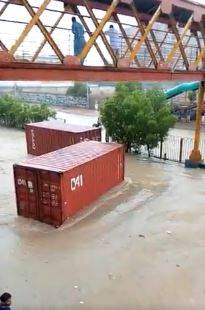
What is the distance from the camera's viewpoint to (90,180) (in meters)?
14.4

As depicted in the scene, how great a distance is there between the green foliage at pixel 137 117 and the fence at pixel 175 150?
1161 mm

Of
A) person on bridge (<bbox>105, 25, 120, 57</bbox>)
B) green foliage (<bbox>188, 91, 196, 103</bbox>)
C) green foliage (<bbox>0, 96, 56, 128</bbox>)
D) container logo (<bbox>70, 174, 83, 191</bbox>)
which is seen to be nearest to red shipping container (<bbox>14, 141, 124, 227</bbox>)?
container logo (<bbox>70, 174, 83, 191</bbox>)

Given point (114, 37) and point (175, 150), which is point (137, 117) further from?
point (114, 37)

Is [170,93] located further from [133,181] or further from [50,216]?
[50,216]

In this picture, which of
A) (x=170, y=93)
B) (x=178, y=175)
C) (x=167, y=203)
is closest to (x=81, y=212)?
(x=167, y=203)

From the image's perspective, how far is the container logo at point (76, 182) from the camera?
13.0m

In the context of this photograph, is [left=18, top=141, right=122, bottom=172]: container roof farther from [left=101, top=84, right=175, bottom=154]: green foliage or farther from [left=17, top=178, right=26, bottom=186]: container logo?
[left=101, top=84, right=175, bottom=154]: green foliage

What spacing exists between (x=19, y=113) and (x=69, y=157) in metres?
Answer: 21.6

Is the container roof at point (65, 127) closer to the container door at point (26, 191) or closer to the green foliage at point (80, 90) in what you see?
the container door at point (26, 191)

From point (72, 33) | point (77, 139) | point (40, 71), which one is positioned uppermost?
point (72, 33)

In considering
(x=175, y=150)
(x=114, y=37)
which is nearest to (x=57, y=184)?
(x=114, y=37)

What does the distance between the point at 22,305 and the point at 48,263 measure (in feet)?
6.24

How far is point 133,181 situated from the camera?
18.1 m

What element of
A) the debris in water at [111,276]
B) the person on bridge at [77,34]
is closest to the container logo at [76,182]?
the debris in water at [111,276]
